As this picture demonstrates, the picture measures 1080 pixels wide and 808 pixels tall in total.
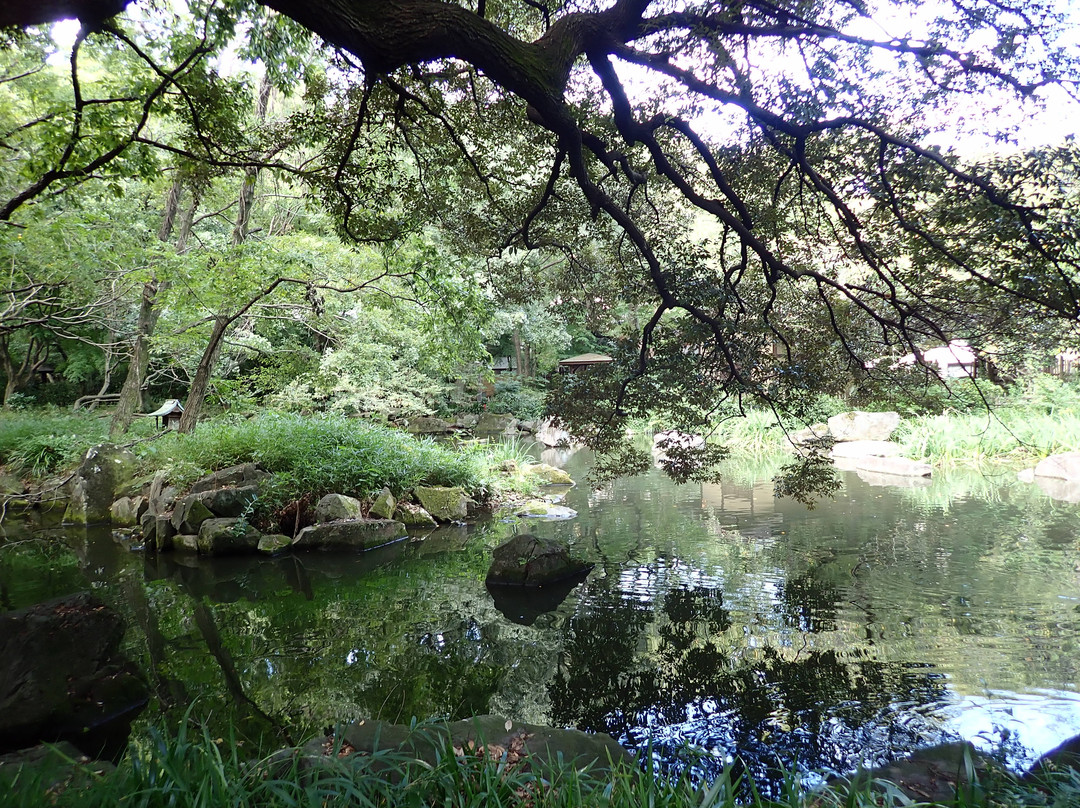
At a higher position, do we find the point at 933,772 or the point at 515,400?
the point at 515,400

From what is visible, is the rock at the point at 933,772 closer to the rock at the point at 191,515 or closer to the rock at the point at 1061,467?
the rock at the point at 191,515

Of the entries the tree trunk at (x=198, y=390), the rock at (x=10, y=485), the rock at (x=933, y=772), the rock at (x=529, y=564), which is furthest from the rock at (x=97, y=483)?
the rock at (x=933, y=772)

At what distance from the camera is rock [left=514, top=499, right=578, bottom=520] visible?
8.41 metres

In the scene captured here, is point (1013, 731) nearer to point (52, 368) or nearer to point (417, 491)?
point (417, 491)

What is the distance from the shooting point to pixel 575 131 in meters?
3.50

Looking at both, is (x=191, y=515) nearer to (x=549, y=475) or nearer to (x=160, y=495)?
(x=160, y=495)

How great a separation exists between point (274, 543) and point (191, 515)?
115cm

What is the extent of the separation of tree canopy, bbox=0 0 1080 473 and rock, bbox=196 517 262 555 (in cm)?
374

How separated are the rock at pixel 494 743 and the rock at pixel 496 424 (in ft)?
49.2

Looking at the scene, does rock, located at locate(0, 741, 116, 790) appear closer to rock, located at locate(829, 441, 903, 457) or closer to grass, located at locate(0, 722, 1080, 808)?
grass, located at locate(0, 722, 1080, 808)

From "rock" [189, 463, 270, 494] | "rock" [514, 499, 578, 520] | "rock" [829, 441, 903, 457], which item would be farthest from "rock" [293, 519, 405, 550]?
"rock" [829, 441, 903, 457]

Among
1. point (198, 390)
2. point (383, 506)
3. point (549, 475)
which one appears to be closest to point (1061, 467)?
point (549, 475)

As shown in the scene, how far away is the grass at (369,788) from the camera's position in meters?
1.67

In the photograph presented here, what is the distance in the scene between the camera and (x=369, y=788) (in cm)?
181
